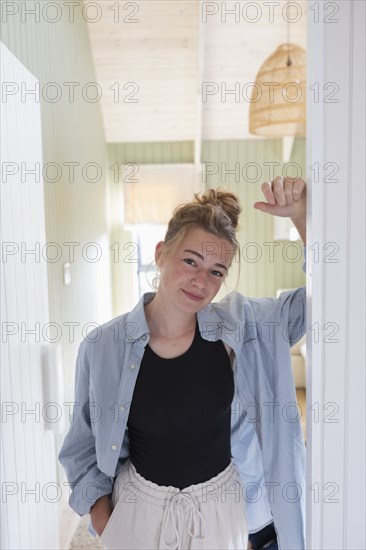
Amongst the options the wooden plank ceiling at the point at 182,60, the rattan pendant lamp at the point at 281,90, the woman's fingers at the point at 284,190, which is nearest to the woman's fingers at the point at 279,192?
the woman's fingers at the point at 284,190

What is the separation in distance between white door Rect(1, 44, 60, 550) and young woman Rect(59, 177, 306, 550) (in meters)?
0.18

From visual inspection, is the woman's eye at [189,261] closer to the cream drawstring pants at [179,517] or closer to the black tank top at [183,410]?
the black tank top at [183,410]

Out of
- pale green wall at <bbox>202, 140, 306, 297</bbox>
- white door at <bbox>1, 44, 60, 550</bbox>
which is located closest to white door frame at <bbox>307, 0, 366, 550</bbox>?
white door at <bbox>1, 44, 60, 550</bbox>

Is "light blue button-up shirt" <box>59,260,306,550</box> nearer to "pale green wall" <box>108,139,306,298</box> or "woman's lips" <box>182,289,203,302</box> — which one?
"woman's lips" <box>182,289,203,302</box>

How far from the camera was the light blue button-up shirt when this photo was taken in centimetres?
110

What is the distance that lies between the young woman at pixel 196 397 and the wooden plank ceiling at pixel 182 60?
253 cm

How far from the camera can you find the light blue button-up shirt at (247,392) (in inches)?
43.4

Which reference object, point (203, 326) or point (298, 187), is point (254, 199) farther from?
point (298, 187)

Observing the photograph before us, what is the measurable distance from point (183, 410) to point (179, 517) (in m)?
0.24

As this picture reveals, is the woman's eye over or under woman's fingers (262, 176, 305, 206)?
under

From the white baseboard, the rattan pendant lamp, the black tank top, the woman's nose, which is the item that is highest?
the rattan pendant lamp

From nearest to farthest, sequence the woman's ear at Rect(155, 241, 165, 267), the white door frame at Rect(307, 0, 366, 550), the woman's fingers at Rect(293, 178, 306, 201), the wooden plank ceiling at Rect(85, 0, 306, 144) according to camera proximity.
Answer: the white door frame at Rect(307, 0, 366, 550) → the woman's fingers at Rect(293, 178, 306, 201) → the woman's ear at Rect(155, 241, 165, 267) → the wooden plank ceiling at Rect(85, 0, 306, 144)

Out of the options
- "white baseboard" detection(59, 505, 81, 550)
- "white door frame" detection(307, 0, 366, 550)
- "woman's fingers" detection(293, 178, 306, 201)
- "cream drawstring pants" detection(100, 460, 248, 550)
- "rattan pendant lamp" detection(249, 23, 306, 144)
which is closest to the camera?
"white door frame" detection(307, 0, 366, 550)

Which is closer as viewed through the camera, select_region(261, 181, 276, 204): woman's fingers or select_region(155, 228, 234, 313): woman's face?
select_region(261, 181, 276, 204): woman's fingers
